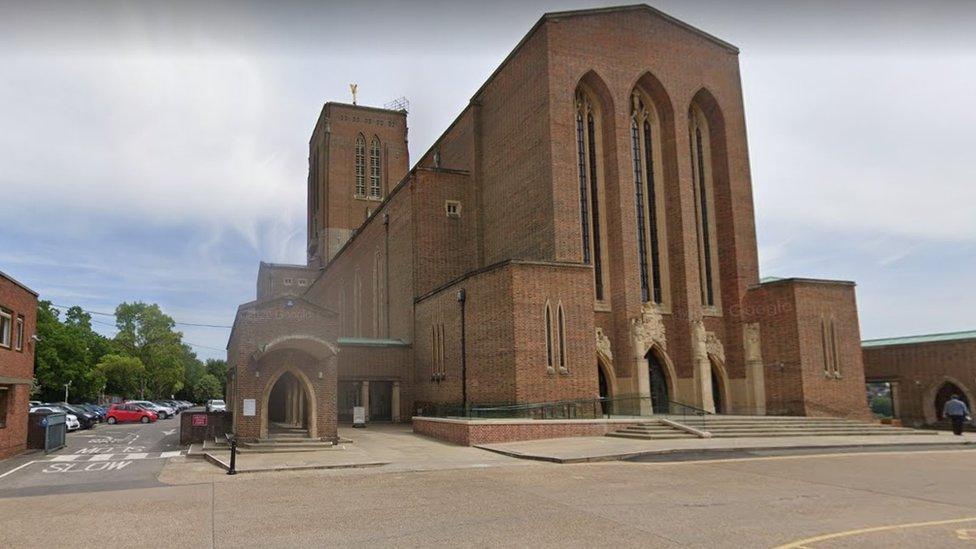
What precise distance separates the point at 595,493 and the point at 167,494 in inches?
301

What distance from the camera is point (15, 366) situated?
22.8 m

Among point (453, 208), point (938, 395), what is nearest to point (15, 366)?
point (453, 208)

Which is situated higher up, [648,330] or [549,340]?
[648,330]

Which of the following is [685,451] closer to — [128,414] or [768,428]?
[768,428]

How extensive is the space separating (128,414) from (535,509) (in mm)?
42595

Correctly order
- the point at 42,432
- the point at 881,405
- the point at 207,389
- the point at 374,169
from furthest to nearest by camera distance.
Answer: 1. the point at 207,389
2. the point at 374,169
3. the point at 881,405
4. the point at 42,432

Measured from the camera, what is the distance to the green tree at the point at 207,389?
318 feet

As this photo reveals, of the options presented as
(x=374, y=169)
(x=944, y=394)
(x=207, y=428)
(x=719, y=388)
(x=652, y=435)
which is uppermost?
(x=374, y=169)

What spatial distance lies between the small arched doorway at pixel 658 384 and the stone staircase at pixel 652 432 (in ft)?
17.8

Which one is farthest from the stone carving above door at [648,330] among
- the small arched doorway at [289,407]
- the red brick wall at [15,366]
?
the red brick wall at [15,366]

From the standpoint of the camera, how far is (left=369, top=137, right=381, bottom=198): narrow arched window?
6419 cm

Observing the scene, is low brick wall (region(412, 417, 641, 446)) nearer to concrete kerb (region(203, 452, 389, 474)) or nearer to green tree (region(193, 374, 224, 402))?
concrete kerb (region(203, 452, 389, 474))

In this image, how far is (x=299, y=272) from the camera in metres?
68.6

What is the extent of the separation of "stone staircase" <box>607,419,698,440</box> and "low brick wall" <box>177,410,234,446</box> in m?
12.6
